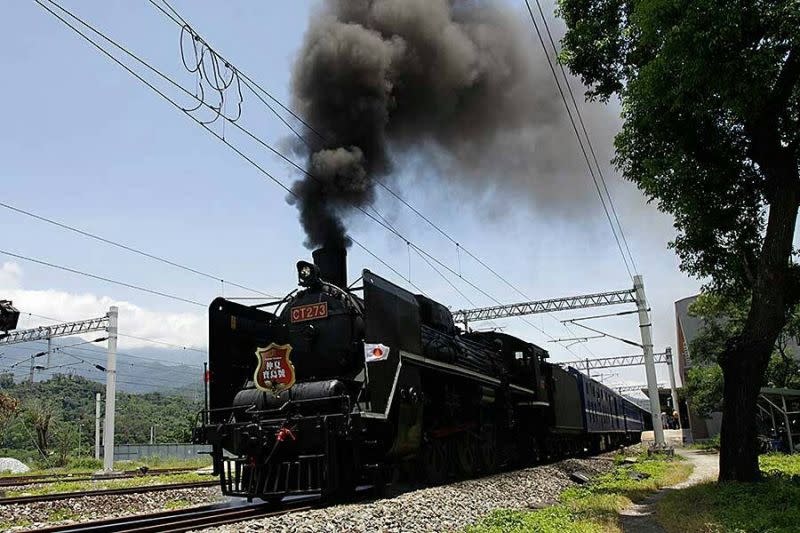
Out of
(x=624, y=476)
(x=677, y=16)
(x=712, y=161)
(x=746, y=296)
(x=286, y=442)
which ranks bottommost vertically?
(x=624, y=476)

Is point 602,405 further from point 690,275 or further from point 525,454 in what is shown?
point 690,275

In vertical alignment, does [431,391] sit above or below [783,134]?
below

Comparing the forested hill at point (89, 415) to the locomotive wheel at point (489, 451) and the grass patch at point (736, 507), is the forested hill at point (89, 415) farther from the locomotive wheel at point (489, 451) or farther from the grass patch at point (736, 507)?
the grass patch at point (736, 507)

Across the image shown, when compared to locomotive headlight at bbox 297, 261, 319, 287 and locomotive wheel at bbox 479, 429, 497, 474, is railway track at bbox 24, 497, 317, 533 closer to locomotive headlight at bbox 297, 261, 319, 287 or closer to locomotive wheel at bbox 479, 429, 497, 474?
locomotive headlight at bbox 297, 261, 319, 287

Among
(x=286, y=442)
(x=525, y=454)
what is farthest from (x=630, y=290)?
(x=286, y=442)

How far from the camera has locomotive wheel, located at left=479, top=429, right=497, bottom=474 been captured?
45.3 feet

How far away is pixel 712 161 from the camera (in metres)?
11.0

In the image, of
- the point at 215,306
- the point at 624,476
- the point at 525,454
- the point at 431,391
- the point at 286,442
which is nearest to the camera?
the point at 286,442

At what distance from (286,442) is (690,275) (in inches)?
313

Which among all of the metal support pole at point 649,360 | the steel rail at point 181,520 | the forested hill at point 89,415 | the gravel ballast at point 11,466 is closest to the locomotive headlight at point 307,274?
the steel rail at point 181,520

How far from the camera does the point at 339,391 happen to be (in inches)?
360

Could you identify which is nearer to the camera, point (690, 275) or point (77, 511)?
point (77, 511)

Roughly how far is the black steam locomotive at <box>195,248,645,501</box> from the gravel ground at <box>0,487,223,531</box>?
1.47 meters

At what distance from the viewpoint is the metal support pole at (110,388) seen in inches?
922
